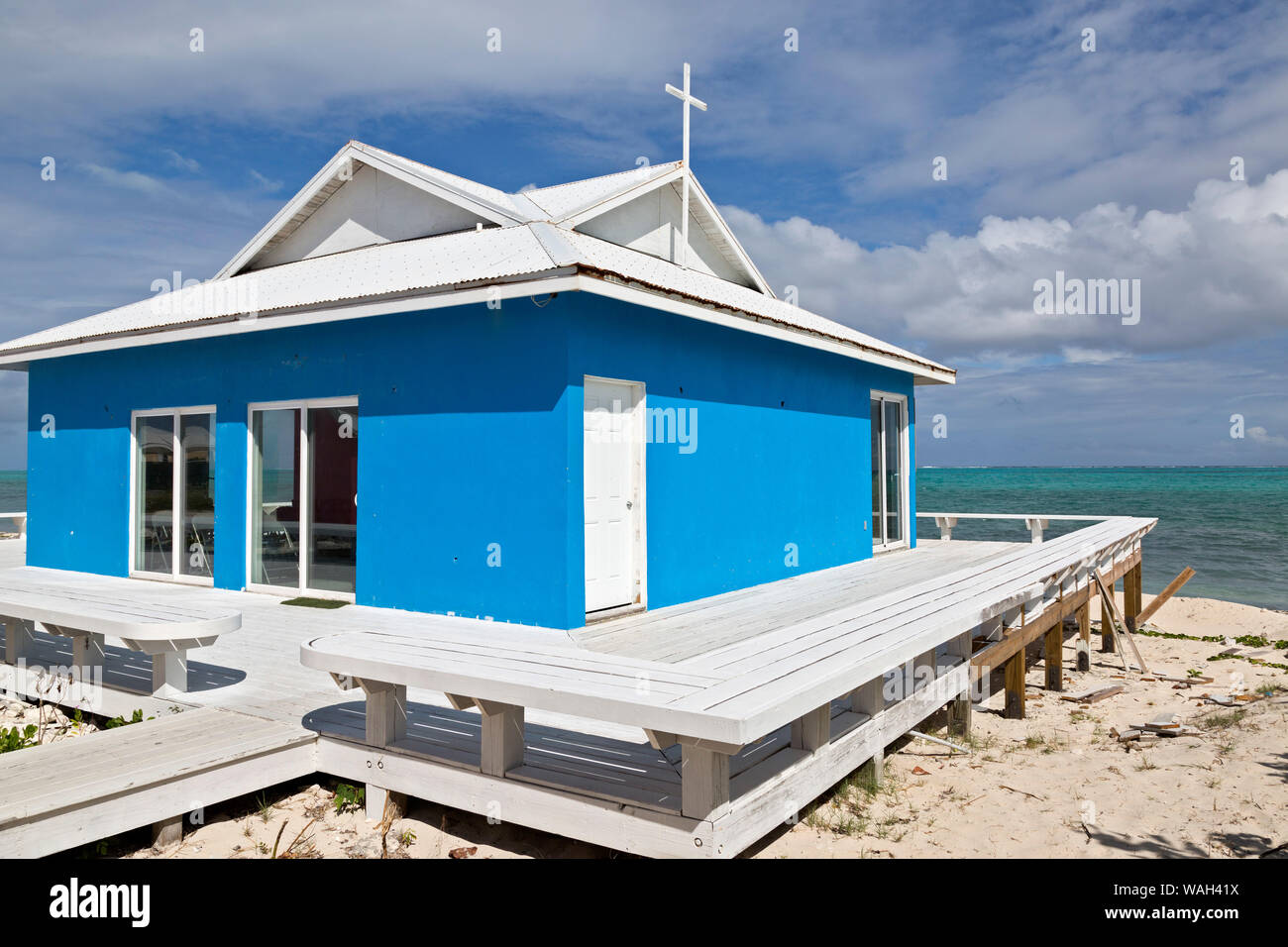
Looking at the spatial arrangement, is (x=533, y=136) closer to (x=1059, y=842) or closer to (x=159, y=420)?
(x=159, y=420)

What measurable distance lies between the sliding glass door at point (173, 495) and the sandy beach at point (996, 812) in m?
6.40

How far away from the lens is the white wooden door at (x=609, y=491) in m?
7.67

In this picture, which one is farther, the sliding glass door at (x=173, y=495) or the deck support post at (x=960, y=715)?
the sliding glass door at (x=173, y=495)

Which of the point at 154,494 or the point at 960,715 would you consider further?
the point at 154,494

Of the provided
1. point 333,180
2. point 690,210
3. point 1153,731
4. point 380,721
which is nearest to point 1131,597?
point 1153,731

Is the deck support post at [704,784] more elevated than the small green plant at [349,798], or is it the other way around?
the deck support post at [704,784]

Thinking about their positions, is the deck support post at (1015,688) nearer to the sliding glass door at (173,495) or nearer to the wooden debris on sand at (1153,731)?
the wooden debris on sand at (1153,731)

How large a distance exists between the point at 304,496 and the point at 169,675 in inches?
146

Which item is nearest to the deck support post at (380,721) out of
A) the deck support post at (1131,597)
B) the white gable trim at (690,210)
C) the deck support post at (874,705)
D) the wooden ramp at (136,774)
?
the wooden ramp at (136,774)

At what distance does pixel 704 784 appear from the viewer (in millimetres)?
3443

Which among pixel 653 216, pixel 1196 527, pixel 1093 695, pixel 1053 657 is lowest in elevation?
pixel 1196 527

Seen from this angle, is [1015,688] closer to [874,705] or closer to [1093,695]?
[1093,695]

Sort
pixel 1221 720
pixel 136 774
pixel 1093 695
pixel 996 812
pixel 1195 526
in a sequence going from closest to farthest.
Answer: pixel 136 774 → pixel 996 812 → pixel 1221 720 → pixel 1093 695 → pixel 1195 526
